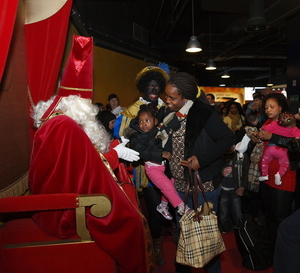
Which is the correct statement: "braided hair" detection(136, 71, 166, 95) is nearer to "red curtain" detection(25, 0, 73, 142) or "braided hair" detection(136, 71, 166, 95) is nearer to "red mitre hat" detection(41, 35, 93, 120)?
"red curtain" detection(25, 0, 73, 142)

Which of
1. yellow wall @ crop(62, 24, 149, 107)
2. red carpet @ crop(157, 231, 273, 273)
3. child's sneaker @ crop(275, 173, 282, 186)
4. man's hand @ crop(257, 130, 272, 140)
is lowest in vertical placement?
red carpet @ crop(157, 231, 273, 273)

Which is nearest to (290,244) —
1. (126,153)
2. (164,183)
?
(164,183)

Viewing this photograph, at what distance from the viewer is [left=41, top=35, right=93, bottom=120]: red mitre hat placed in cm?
199

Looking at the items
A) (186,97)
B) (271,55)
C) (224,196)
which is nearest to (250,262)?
(224,196)

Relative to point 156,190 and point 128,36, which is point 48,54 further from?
point 128,36

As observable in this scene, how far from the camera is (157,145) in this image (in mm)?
2514

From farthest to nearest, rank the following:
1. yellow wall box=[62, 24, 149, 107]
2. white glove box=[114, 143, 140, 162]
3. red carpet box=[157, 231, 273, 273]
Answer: yellow wall box=[62, 24, 149, 107], red carpet box=[157, 231, 273, 273], white glove box=[114, 143, 140, 162]

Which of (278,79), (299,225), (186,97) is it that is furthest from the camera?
(278,79)

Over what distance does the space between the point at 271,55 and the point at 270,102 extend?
12391 millimetres

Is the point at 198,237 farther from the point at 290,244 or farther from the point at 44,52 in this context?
the point at 44,52

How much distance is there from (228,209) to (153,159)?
174 cm

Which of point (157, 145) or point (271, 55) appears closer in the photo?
point (157, 145)

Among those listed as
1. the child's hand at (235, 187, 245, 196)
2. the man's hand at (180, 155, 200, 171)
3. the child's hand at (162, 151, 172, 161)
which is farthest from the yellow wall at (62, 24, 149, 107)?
the man's hand at (180, 155, 200, 171)

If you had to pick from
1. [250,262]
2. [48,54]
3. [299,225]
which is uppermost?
[48,54]
